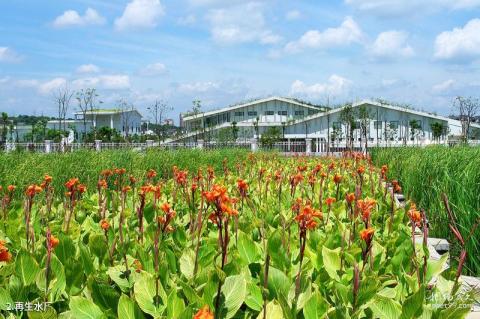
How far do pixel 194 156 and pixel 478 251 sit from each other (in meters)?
9.93

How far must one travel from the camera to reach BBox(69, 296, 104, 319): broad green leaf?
1.48 metres

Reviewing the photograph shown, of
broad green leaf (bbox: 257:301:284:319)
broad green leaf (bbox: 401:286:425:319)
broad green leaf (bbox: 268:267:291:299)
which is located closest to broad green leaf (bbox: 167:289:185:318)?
broad green leaf (bbox: 257:301:284:319)

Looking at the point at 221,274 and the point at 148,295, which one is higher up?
the point at 221,274

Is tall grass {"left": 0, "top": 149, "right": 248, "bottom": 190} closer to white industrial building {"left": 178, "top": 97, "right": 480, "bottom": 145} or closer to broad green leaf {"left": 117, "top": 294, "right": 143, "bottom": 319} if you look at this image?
broad green leaf {"left": 117, "top": 294, "right": 143, "bottom": 319}

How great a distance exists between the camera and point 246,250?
203 cm

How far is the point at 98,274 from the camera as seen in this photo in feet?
6.27

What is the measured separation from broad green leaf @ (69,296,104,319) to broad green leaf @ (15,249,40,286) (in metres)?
0.30

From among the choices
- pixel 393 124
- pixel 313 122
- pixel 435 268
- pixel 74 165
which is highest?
pixel 313 122

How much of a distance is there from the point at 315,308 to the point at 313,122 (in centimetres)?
4739

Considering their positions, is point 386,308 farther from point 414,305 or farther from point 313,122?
point 313,122

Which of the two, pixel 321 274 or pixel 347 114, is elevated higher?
pixel 347 114

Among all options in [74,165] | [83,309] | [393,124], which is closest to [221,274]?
[83,309]

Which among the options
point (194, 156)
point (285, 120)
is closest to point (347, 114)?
point (285, 120)

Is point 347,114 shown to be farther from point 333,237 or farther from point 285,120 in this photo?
point 333,237
